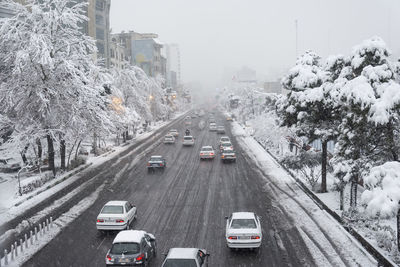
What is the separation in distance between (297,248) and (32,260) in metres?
10.7

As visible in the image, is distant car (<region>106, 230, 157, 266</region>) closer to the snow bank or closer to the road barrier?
the road barrier

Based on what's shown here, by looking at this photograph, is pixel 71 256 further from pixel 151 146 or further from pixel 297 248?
pixel 151 146

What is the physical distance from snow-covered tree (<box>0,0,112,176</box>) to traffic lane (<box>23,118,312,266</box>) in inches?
262

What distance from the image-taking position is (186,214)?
21094mm

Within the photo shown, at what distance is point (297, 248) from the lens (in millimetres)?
16109

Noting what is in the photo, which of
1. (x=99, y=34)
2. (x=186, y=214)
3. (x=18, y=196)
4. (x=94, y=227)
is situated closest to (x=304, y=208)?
(x=186, y=214)

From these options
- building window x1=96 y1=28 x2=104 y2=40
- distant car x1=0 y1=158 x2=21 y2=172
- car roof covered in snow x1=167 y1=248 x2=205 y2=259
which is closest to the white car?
car roof covered in snow x1=167 y1=248 x2=205 y2=259

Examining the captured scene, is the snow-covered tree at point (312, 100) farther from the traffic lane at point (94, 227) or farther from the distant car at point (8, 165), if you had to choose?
the distant car at point (8, 165)

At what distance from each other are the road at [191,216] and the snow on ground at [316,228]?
48 cm

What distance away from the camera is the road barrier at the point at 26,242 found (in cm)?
1526

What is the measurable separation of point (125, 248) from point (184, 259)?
2.64 metres

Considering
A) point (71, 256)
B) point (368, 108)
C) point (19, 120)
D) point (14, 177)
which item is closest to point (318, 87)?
point (368, 108)

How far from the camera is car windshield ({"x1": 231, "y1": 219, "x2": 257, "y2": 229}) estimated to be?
15.9 metres

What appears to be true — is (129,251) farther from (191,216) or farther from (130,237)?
(191,216)
